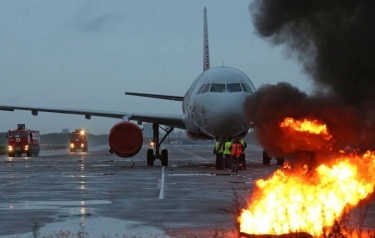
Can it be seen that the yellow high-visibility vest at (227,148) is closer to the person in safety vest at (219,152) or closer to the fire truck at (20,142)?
the person in safety vest at (219,152)

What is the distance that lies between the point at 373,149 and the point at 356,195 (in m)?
0.90

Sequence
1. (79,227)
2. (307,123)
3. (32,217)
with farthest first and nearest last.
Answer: (32,217)
(79,227)
(307,123)

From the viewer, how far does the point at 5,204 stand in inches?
699

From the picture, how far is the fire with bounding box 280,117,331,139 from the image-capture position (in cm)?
1184

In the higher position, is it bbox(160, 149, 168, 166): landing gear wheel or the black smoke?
the black smoke

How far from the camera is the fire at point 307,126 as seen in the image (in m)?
11.8

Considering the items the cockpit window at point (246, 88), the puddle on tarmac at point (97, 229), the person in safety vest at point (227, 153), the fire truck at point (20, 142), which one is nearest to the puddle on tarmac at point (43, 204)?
the puddle on tarmac at point (97, 229)

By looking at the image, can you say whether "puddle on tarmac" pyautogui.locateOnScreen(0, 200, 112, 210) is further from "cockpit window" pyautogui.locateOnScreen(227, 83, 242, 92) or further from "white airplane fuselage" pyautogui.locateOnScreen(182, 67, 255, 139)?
"cockpit window" pyautogui.locateOnScreen(227, 83, 242, 92)

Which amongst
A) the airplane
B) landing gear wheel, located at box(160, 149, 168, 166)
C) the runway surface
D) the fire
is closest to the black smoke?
the fire

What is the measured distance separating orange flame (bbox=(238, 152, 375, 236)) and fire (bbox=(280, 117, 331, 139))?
2.31 feet

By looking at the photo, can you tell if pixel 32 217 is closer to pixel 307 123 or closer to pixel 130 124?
pixel 307 123

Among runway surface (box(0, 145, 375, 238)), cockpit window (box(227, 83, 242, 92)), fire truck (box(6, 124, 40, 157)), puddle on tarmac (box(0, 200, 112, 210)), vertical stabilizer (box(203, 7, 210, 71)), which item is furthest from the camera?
fire truck (box(6, 124, 40, 157))

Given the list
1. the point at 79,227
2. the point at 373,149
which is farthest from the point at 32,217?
the point at 373,149

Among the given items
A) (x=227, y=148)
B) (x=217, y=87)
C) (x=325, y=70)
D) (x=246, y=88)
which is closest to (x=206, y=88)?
(x=217, y=87)
